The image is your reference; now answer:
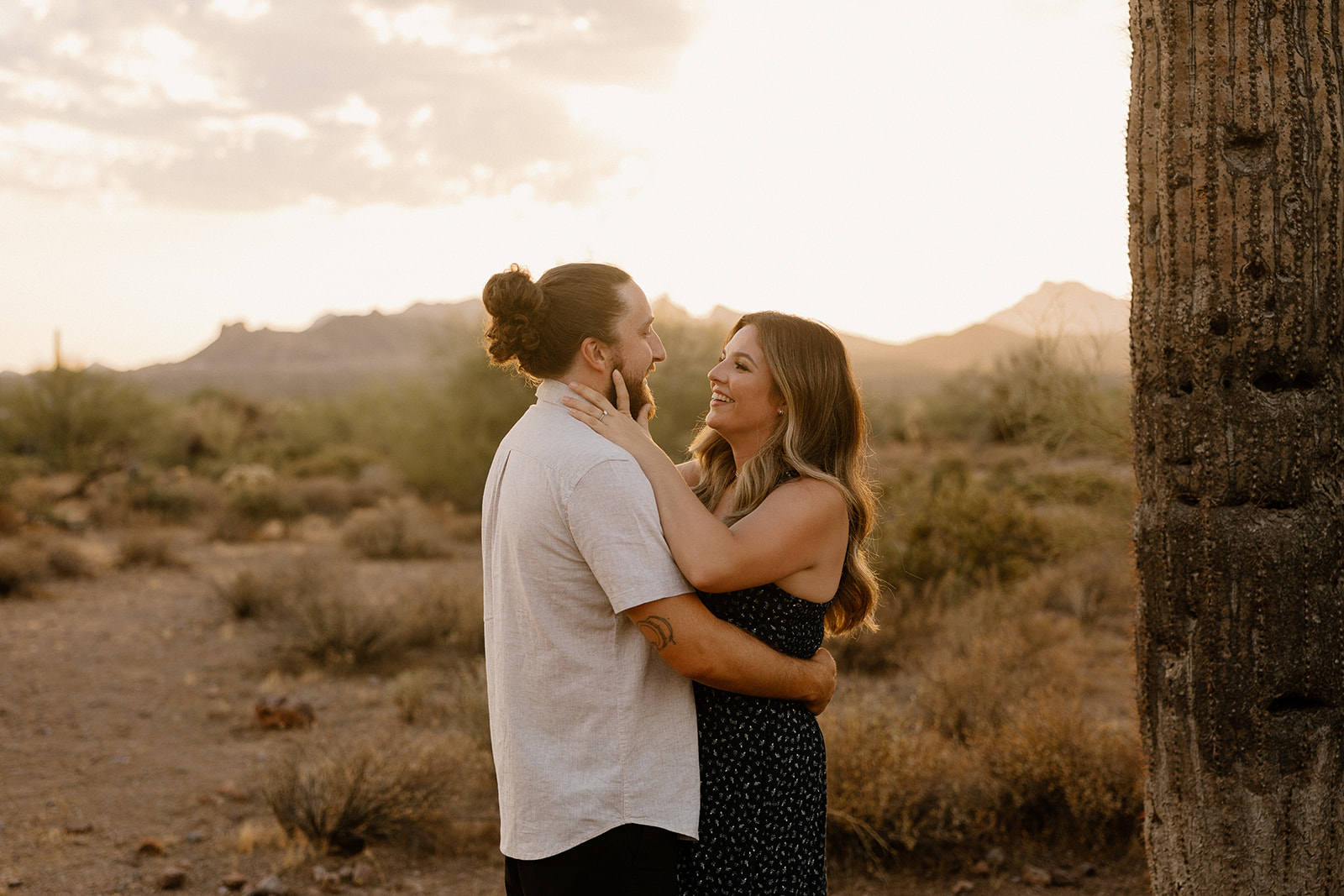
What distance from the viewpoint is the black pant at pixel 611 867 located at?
218cm

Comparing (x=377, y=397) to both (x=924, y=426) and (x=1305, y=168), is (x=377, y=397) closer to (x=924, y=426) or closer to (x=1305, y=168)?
(x=924, y=426)

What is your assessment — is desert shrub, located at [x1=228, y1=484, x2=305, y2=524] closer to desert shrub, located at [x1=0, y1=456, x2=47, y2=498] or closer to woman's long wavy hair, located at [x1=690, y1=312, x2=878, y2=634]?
desert shrub, located at [x1=0, y1=456, x2=47, y2=498]

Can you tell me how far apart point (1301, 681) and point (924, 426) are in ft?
98.2

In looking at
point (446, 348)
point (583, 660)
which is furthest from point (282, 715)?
point (446, 348)

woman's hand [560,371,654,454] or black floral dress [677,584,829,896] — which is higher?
woman's hand [560,371,654,454]

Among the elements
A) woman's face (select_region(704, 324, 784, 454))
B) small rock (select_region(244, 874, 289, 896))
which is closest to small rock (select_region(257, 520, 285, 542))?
small rock (select_region(244, 874, 289, 896))

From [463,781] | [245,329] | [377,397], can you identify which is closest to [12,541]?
[463,781]

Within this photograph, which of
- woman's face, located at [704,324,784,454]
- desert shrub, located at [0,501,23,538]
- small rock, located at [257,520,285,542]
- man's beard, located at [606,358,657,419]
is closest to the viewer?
man's beard, located at [606,358,657,419]

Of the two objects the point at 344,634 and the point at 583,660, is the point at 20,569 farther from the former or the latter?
the point at 583,660

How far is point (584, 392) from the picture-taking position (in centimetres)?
240

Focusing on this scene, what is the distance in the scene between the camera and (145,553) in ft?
46.6

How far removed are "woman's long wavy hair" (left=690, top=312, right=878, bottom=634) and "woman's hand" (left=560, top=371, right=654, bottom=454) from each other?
0.44 m

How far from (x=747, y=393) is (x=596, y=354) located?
0.58 meters

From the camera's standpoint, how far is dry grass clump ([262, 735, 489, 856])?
5.61 m
